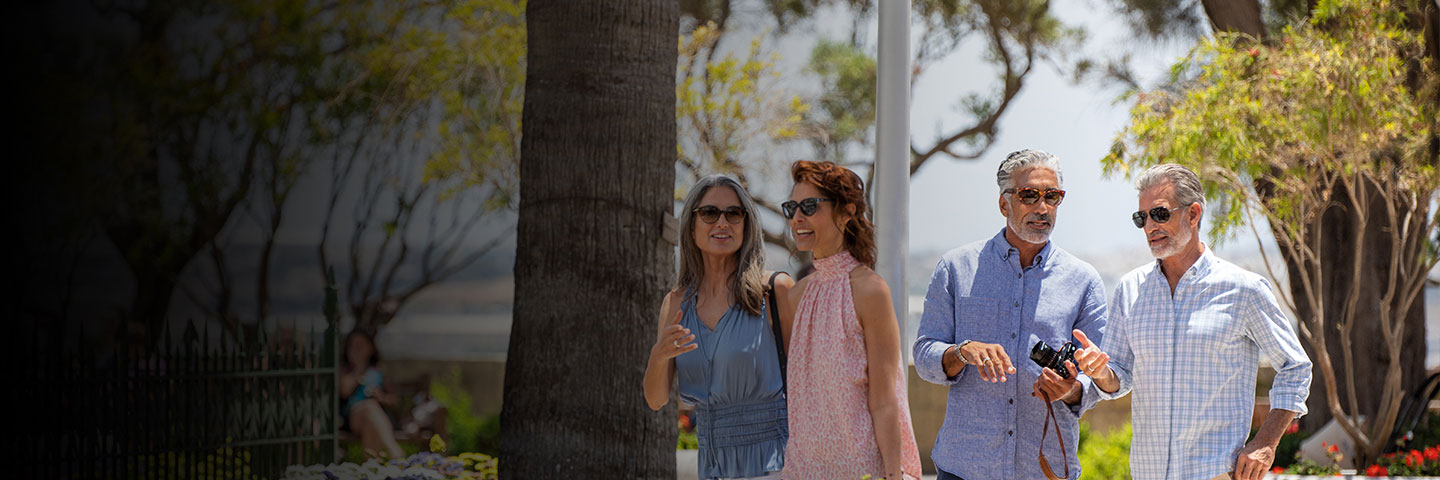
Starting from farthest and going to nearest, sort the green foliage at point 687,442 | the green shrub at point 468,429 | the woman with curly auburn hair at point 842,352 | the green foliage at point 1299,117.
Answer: the green shrub at point 468,429 → the green foliage at point 687,442 → the green foliage at point 1299,117 → the woman with curly auburn hair at point 842,352

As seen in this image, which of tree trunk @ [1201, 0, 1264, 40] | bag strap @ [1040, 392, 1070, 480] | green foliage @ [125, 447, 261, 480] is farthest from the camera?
tree trunk @ [1201, 0, 1264, 40]

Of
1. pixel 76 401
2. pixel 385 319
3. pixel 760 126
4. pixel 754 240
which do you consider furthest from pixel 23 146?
pixel 754 240

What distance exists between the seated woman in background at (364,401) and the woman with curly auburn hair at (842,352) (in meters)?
7.06

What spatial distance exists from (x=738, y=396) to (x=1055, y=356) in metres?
0.86

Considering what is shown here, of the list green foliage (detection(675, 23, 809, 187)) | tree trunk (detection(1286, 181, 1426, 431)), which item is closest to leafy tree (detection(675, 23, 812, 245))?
green foliage (detection(675, 23, 809, 187))

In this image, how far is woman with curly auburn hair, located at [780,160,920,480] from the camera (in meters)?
3.27

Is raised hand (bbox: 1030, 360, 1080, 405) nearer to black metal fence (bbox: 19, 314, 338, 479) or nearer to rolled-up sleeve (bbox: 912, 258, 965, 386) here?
rolled-up sleeve (bbox: 912, 258, 965, 386)

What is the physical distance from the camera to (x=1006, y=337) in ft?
11.6

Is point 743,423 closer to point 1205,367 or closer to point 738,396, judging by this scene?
point 738,396

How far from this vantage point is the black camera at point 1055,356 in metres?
3.29

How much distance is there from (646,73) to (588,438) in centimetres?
165

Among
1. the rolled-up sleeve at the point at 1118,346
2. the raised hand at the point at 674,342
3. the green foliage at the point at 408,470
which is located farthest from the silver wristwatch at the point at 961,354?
the green foliage at the point at 408,470

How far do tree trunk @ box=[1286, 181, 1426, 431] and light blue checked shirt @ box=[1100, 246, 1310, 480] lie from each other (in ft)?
27.8

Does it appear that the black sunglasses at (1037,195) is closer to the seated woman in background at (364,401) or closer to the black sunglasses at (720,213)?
the black sunglasses at (720,213)
